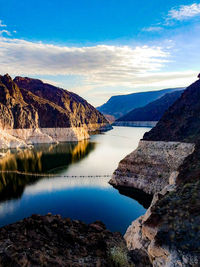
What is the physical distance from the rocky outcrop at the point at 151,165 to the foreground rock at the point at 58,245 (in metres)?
24.6

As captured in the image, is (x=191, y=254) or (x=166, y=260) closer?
(x=191, y=254)

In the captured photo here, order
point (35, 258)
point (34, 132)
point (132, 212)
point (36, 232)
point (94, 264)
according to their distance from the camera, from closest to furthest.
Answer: point (35, 258) < point (94, 264) < point (36, 232) < point (132, 212) < point (34, 132)

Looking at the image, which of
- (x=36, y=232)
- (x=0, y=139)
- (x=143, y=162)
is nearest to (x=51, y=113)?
(x=0, y=139)

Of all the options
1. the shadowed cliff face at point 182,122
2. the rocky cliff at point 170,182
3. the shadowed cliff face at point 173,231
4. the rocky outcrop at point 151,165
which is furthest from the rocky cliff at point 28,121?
the shadowed cliff face at point 173,231

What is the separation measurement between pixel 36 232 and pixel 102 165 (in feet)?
175

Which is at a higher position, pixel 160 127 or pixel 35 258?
pixel 160 127

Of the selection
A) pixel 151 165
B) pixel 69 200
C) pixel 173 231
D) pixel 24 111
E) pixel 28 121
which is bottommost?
pixel 69 200

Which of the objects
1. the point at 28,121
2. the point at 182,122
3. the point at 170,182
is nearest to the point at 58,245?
the point at 170,182

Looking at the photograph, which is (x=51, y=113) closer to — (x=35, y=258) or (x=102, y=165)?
(x=102, y=165)

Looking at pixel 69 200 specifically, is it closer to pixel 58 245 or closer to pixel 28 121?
pixel 58 245

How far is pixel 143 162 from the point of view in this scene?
43.0m

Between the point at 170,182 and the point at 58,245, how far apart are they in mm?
22541

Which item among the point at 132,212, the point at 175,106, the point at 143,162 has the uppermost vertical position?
the point at 175,106

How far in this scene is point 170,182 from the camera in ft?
105
